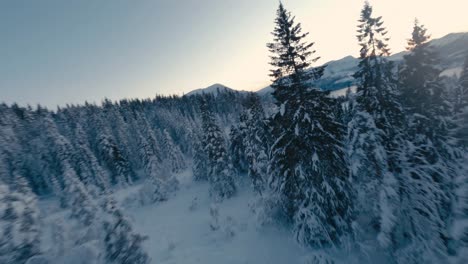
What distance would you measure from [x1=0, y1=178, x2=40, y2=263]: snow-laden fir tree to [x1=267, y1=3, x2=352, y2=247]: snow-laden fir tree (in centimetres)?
1259

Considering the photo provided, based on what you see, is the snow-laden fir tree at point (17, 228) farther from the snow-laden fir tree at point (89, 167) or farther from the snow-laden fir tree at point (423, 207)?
the snow-laden fir tree at point (89, 167)

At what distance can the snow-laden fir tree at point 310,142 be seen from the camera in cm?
1497

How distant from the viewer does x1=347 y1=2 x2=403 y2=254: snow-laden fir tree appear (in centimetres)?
1154

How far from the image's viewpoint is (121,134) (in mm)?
68500

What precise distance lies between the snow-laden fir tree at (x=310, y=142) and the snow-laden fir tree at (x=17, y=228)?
12.6 m

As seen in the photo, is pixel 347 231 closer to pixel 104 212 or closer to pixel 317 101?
pixel 317 101

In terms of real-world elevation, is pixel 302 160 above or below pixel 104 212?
below

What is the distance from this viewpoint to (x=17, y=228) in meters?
7.73

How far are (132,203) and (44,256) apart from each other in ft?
126

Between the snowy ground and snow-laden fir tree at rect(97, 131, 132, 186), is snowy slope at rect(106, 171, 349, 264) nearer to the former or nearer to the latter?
the snowy ground

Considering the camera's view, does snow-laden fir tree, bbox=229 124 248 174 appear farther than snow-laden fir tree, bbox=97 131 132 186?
No

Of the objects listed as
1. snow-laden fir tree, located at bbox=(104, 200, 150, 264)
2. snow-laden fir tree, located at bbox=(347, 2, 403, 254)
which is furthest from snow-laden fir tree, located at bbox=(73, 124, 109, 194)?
snow-laden fir tree, located at bbox=(347, 2, 403, 254)

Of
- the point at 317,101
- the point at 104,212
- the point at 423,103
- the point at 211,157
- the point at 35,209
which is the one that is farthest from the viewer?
the point at 211,157

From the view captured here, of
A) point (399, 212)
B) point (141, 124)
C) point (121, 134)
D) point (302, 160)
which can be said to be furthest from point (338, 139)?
point (141, 124)
